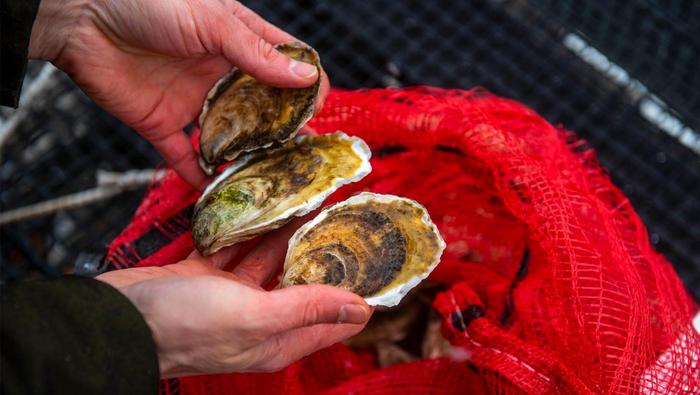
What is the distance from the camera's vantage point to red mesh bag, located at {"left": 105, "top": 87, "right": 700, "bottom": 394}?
3.72 ft

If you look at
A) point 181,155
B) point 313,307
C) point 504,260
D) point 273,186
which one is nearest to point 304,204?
point 273,186

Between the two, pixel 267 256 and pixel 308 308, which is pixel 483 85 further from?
pixel 308 308

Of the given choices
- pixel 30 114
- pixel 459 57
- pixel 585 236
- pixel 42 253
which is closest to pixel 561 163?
pixel 585 236

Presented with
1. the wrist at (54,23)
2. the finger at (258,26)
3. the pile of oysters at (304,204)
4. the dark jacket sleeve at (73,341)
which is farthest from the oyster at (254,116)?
the dark jacket sleeve at (73,341)

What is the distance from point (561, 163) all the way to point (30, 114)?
1411 millimetres

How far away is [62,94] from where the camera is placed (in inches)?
71.8

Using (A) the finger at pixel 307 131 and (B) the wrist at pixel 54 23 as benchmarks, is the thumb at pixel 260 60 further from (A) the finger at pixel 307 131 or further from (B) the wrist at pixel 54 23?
(B) the wrist at pixel 54 23

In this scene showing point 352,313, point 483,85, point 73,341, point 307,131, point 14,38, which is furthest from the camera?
point 483,85

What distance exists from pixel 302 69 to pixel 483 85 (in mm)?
798

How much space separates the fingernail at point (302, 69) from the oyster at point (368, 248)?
25 cm

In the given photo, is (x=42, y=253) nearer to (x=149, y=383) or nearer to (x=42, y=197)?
(x=42, y=197)

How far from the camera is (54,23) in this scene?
1.28 meters

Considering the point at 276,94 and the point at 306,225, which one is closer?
the point at 306,225

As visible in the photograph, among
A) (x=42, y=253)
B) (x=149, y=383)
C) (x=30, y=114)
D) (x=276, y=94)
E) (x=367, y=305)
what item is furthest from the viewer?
(x=30, y=114)
